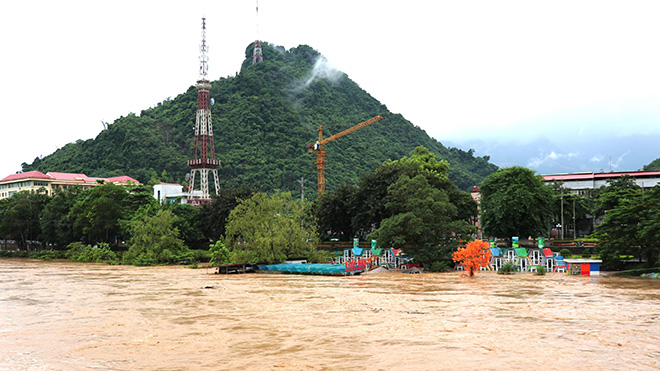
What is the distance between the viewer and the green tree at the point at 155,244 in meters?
52.2

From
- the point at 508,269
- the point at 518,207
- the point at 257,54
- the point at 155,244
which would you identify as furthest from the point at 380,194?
the point at 257,54

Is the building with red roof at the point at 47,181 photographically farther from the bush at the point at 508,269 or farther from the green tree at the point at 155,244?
the bush at the point at 508,269

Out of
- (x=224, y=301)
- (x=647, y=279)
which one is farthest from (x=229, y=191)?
(x=647, y=279)

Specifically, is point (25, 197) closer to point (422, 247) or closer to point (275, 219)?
point (275, 219)

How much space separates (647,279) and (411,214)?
15686mm

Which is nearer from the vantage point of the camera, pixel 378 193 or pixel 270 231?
pixel 270 231

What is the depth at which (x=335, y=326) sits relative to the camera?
709 inches

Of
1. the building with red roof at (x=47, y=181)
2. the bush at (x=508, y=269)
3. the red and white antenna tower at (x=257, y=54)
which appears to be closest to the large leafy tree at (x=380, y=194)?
the bush at (x=508, y=269)

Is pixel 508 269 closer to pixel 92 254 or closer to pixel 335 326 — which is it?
pixel 335 326

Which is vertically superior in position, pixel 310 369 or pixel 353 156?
pixel 353 156

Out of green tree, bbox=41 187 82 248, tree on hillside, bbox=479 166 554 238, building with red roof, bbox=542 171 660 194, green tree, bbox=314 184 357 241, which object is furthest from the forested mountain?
tree on hillside, bbox=479 166 554 238

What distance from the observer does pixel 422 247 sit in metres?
41.9

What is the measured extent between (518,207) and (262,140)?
291 feet

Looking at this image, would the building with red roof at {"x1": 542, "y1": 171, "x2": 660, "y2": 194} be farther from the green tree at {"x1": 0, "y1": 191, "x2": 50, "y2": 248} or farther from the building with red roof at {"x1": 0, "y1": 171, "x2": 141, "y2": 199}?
the building with red roof at {"x1": 0, "y1": 171, "x2": 141, "y2": 199}
